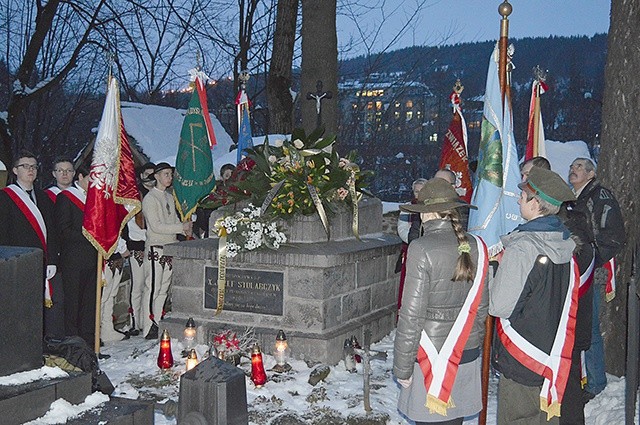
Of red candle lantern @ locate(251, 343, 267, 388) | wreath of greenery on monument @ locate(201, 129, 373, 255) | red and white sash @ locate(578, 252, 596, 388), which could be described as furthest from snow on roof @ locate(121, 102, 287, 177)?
red and white sash @ locate(578, 252, 596, 388)

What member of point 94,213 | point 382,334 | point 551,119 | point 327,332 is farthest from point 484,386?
point 551,119

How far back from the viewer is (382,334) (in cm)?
827

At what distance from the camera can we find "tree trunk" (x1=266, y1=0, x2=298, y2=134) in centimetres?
1384

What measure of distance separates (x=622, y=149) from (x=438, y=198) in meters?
3.64

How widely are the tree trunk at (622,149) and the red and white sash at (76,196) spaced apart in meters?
5.44

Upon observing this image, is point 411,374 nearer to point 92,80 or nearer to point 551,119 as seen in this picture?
point 551,119

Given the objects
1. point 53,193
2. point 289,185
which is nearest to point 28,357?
point 289,185

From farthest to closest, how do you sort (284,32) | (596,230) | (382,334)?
(284,32) → (382,334) → (596,230)

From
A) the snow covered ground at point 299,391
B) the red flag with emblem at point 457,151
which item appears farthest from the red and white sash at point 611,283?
the red flag with emblem at point 457,151

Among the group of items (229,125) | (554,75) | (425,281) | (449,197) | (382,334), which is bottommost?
(382,334)

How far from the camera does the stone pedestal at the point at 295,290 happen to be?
7.12 m

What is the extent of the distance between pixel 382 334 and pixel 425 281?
434cm

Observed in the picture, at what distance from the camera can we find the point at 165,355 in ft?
22.5

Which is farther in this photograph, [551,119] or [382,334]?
[551,119]
